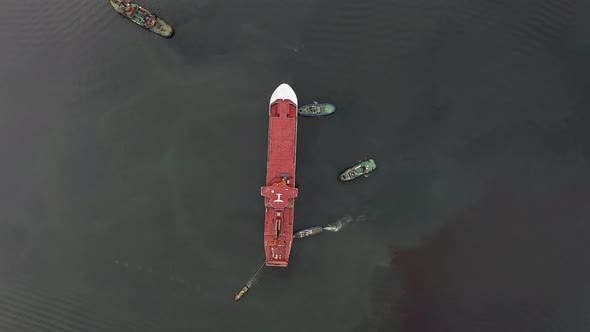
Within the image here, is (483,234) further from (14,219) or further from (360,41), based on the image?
(14,219)

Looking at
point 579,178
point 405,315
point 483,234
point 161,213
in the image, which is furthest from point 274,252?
point 579,178

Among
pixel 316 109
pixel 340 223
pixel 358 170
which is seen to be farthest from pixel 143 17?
pixel 340 223

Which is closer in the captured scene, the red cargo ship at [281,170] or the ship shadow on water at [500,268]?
the red cargo ship at [281,170]

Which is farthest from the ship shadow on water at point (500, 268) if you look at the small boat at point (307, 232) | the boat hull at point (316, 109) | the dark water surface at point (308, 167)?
the boat hull at point (316, 109)

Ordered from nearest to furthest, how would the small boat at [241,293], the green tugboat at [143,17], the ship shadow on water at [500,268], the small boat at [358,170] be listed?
the ship shadow on water at [500,268] < the small boat at [358,170] < the small boat at [241,293] < the green tugboat at [143,17]

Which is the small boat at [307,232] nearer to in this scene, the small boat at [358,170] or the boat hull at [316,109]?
the small boat at [358,170]

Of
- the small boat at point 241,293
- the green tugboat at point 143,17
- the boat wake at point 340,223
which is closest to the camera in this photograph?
the small boat at point 241,293
